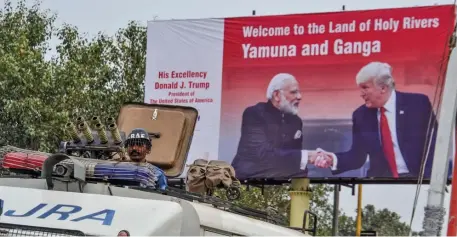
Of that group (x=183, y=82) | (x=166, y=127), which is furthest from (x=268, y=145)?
(x=166, y=127)

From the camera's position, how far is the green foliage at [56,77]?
862 inches

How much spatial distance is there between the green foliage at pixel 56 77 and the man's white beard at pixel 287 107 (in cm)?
360

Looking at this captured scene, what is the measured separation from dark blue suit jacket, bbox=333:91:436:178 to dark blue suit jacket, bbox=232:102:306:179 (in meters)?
0.88

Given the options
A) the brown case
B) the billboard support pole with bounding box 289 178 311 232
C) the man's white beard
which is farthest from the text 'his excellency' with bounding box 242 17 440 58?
the brown case

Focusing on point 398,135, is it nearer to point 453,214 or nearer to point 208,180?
point 453,214

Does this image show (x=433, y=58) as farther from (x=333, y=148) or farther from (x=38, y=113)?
(x=38, y=113)

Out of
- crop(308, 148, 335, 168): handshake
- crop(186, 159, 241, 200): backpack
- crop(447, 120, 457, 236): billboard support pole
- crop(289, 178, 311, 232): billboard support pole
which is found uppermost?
crop(308, 148, 335, 168): handshake

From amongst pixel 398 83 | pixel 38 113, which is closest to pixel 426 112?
pixel 398 83

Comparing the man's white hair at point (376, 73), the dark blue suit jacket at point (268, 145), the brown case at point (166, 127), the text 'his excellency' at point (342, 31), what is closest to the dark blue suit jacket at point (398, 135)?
the man's white hair at point (376, 73)

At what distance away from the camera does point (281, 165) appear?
21.6 m

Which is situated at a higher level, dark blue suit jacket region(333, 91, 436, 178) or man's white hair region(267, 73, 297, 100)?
man's white hair region(267, 73, 297, 100)

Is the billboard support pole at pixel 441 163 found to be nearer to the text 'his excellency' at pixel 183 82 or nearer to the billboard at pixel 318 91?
the billboard at pixel 318 91

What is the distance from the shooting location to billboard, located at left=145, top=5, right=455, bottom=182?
822 inches

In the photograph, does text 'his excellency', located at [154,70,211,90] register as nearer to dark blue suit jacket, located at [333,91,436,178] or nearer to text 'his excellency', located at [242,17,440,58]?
text 'his excellency', located at [242,17,440,58]
